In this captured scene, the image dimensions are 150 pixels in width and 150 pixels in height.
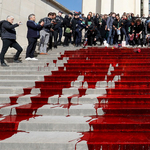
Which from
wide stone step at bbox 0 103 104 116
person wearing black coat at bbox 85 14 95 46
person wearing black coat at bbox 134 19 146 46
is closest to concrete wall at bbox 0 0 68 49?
person wearing black coat at bbox 85 14 95 46

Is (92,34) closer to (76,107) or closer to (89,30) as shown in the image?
(89,30)

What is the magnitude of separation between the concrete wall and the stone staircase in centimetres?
404

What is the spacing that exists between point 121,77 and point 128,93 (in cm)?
77

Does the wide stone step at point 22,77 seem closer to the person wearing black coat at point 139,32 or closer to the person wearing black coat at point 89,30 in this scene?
the person wearing black coat at point 89,30

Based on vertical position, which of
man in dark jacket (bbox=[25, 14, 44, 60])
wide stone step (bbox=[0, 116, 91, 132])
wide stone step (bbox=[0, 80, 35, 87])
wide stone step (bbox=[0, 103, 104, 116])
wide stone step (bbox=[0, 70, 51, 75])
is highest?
man in dark jacket (bbox=[25, 14, 44, 60])

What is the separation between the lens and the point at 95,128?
2.65m

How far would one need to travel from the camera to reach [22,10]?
9344 mm

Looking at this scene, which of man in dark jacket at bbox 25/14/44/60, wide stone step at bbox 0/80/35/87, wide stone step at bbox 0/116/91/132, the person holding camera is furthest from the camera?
the person holding camera

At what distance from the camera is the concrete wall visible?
825cm

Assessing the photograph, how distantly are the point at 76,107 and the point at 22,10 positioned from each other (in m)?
7.86

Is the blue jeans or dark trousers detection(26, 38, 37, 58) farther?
Answer: the blue jeans

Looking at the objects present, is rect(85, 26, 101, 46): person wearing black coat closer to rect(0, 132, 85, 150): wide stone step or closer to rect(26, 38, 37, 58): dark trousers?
rect(26, 38, 37, 58): dark trousers

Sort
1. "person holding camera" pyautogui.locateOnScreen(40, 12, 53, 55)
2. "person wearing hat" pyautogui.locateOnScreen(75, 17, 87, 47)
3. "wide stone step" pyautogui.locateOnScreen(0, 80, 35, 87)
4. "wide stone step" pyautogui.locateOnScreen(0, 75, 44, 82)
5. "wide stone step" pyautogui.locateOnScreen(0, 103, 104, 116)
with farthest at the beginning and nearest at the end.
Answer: "person wearing hat" pyautogui.locateOnScreen(75, 17, 87, 47)
"person holding camera" pyautogui.locateOnScreen(40, 12, 53, 55)
"wide stone step" pyautogui.locateOnScreen(0, 75, 44, 82)
"wide stone step" pyautogui.locateOnScreen(0, 80, 35, 87)
"wide stone step" pyautogui.locateOnScreen(0, 103, 104, 116)

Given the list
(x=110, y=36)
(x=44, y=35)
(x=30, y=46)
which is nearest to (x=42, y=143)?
(x=30, y=46)
